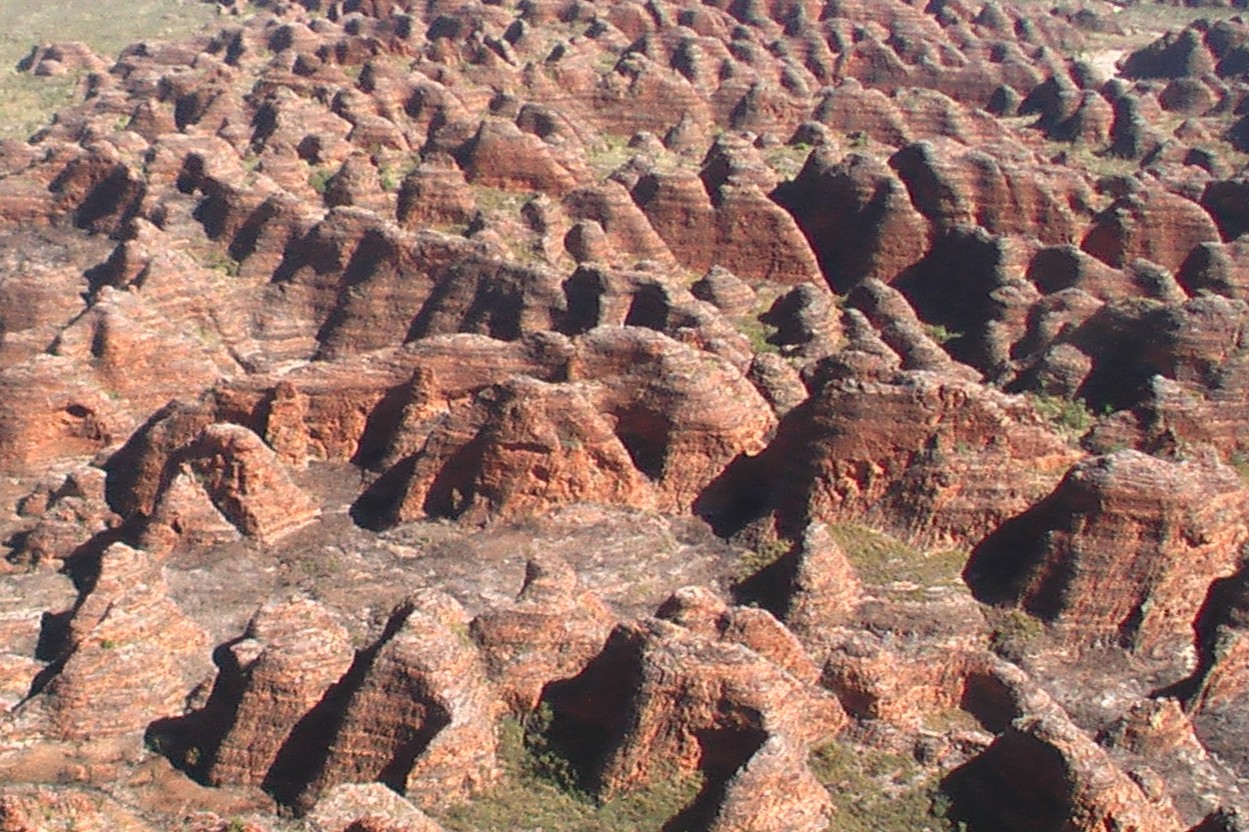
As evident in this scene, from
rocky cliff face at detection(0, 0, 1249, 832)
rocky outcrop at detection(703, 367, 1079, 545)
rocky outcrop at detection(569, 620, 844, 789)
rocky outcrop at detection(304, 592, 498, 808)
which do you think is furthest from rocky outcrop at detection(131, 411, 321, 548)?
rocky outcrop at detection(569, 620, 844, 789)

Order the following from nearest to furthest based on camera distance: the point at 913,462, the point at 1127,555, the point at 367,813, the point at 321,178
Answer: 1. the point at 367,813
2. the point at 1127,555
3. the point at 913,462
4. the point at 321,178

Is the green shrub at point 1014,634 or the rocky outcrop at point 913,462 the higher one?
the rocky outcrop at point 913,462

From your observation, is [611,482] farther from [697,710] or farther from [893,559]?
[697,710]

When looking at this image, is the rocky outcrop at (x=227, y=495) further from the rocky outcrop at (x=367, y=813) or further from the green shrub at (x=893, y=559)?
the green shrub at (x=893, y=559)

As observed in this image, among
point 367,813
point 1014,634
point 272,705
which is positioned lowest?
point 272,705

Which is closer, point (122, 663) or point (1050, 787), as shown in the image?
point (1050, 787)

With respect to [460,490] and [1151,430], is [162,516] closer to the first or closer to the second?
[460,490]

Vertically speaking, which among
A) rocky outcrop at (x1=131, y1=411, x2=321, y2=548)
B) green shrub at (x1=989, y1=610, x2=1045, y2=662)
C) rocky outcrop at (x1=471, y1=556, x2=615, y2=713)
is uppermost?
green shrub at (x1=989, y1=610, x2=1045, y2=662)

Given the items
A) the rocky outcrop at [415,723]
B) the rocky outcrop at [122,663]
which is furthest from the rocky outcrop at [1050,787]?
the rocky outcrop at [122,663]

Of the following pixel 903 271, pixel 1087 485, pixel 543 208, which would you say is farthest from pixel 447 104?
pixel 1087 485

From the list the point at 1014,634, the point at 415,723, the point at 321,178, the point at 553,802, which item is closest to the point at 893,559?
the point at 1014,634

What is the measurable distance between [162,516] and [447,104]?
4002 cm

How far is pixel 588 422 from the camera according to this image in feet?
102

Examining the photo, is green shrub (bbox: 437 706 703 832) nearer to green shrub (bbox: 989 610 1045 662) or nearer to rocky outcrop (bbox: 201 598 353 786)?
rocky outcrop (bbox: 201 598 353 786)
